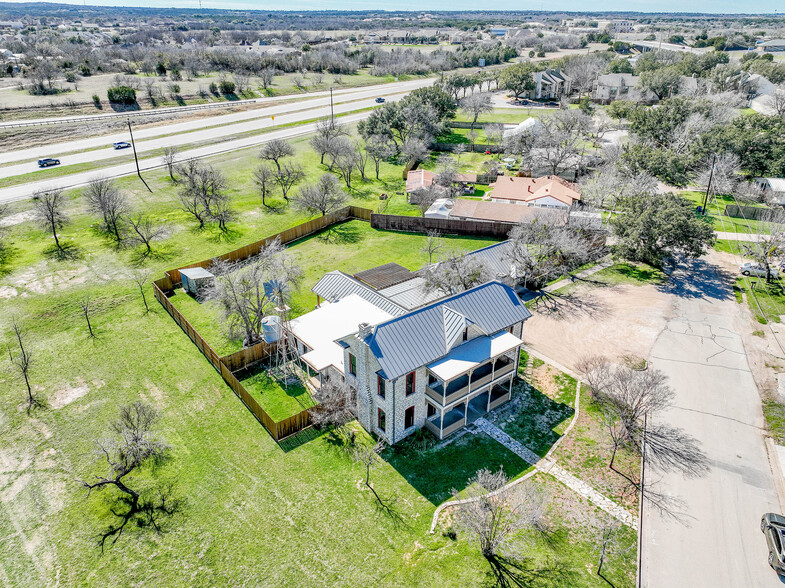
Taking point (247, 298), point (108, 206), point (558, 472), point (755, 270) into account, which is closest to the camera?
point (558, 472)

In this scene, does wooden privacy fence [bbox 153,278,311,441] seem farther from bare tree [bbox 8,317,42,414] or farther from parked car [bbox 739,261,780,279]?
parked car [bbox 739,261,780,279]

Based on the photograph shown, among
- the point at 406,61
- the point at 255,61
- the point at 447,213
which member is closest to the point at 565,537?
the point at 447,213

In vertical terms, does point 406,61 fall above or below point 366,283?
above

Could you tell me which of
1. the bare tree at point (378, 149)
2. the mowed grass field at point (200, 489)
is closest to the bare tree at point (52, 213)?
the mowed grass field at point (200, 489)

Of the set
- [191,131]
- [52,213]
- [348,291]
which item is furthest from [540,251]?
[191,131]

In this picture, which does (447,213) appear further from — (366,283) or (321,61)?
(321,61)

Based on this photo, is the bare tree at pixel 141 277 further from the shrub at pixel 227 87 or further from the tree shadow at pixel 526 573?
the shrub at pixel 227 87

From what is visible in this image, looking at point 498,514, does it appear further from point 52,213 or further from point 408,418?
point 52,213
